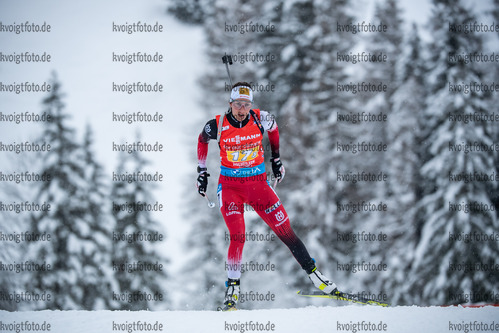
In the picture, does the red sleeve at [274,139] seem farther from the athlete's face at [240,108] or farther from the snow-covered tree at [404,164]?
the snow-covered tree at [404,164]

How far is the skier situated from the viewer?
680 cm

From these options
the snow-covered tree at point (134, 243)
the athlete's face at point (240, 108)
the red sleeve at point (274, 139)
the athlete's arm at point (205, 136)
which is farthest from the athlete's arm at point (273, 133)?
the snow-covered tree at point (134, 243)

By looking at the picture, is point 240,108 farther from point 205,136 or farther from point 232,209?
point 232,209

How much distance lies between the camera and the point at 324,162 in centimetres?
1795

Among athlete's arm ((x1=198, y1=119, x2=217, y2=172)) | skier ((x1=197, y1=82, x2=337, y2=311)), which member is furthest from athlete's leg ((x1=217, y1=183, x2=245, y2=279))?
athlete's arm ((x1=198, y1=119, x2=217, y2=172))

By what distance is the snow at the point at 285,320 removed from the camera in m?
5.88

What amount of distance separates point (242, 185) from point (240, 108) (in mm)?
1254

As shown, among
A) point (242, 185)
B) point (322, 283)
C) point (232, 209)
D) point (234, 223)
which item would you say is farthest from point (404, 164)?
point (234, 223)

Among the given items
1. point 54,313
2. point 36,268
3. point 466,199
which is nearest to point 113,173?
point 36,268

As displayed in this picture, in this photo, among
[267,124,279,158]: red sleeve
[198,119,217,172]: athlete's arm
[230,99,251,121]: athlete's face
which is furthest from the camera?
[267,124,279,158]: red sleeve

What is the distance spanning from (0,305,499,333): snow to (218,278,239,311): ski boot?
27 cm

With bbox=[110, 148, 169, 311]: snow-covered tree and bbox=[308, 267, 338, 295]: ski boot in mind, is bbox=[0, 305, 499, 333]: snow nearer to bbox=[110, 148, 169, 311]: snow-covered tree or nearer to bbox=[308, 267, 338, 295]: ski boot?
bbox=[308, 267, 338, 295]: ski boot

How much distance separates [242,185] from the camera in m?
7.01

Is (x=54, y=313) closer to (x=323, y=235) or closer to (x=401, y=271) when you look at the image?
(x=323, y=235)
